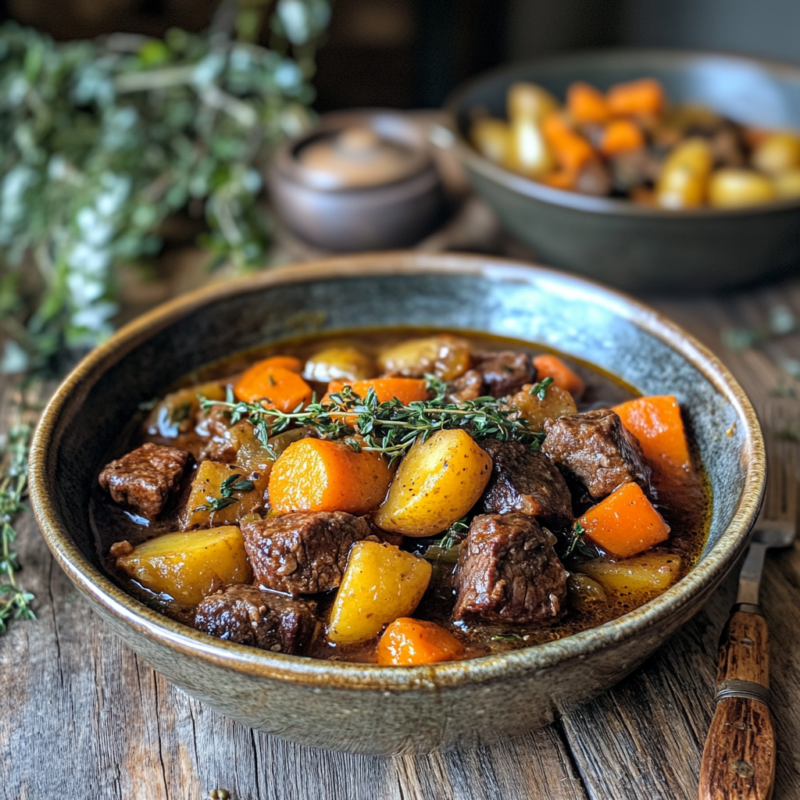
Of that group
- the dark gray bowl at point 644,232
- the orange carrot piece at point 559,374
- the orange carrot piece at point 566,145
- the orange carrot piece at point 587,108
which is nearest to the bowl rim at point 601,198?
the dark gray bowl at point 644,232

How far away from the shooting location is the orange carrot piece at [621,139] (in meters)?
3.96

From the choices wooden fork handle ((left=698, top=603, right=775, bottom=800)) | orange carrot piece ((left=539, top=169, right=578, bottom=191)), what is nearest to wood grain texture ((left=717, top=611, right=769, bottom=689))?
wooden fork handle ((left=698, top=603, right=775, bottom=800))

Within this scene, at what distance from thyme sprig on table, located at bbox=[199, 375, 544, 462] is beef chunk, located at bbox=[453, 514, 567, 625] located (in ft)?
0.99

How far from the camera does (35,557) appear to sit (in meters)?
2.42

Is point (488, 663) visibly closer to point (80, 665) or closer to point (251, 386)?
point (80, 665)

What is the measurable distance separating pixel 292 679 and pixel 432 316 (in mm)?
1752

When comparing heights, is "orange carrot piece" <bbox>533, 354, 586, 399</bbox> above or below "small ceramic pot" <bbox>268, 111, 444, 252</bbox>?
above

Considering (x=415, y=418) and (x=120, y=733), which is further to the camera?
(x=415, y=418)

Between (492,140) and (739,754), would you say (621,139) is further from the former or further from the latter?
(739,754)

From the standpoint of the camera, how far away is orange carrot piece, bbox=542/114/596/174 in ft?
12.6

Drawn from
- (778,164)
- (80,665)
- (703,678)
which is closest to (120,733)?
(80,665)

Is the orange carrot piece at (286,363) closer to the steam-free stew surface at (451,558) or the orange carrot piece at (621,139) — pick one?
the steam-free stew surface at (451,558)

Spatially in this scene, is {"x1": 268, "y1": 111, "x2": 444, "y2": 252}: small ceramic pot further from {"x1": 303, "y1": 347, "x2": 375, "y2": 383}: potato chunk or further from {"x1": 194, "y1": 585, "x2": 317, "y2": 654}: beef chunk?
{"x1": 194, "y1": 585, "x2": 317, "y2": 654}: beef chunk

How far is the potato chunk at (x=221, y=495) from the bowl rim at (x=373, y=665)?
0.34 meters
